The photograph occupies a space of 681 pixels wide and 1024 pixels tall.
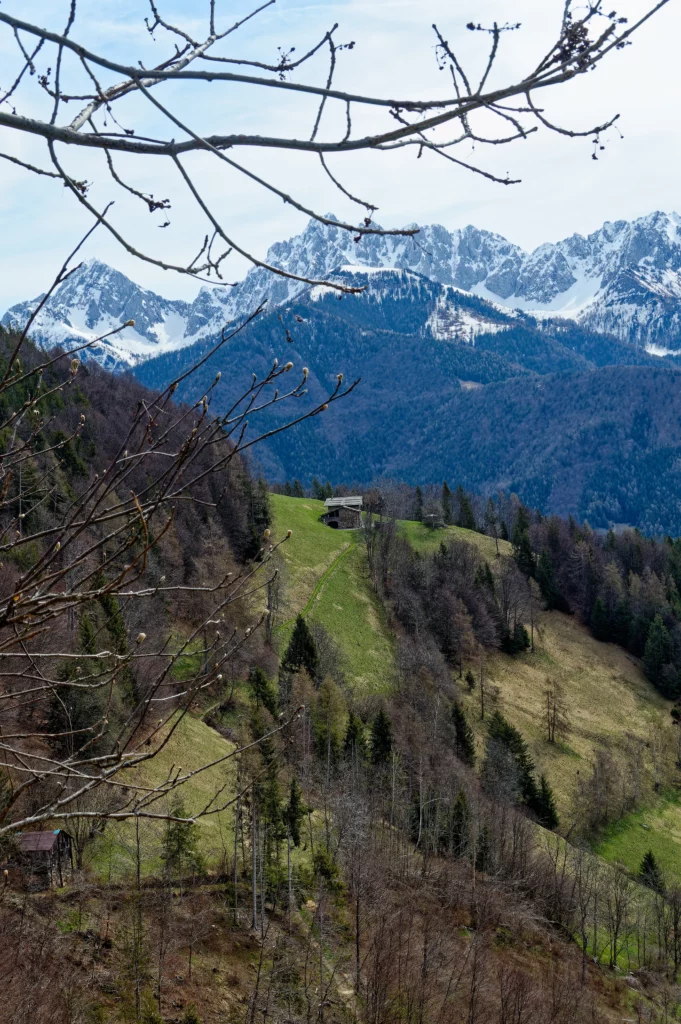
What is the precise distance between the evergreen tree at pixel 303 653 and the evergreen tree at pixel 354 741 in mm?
6461

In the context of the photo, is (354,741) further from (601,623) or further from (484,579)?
(601,623)

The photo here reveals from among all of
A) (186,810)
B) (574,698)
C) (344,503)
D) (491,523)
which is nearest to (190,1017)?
(186,810)

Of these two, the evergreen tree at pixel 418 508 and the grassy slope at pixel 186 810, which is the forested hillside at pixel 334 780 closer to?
the grassy slope at pixel 186 810

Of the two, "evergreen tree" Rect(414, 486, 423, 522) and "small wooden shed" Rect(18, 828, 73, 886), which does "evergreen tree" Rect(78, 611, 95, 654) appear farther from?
"evergreen tree" Rect(414, 486, 423, 522)

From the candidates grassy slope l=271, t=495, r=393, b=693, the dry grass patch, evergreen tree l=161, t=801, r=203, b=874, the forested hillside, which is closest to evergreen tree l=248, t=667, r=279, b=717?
Result: the forested hillside

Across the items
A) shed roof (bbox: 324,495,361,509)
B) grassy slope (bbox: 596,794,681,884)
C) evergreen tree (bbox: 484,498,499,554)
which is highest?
shed roof (bbox: 324,495,361,509)

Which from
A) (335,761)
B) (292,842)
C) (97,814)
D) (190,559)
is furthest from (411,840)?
(97,814)

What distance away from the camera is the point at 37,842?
2894 cm

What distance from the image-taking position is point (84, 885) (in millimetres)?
29297

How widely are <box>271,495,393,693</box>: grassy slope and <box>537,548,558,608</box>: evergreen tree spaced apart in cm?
2491

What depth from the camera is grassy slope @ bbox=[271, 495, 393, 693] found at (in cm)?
6844

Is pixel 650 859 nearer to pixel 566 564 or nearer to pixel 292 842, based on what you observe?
pixel 292 842

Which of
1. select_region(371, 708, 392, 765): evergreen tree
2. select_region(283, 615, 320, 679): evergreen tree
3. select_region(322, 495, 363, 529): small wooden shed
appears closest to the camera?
select_region(371, 708, 392, 765): evergreen tree

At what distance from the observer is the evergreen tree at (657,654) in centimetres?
8494
